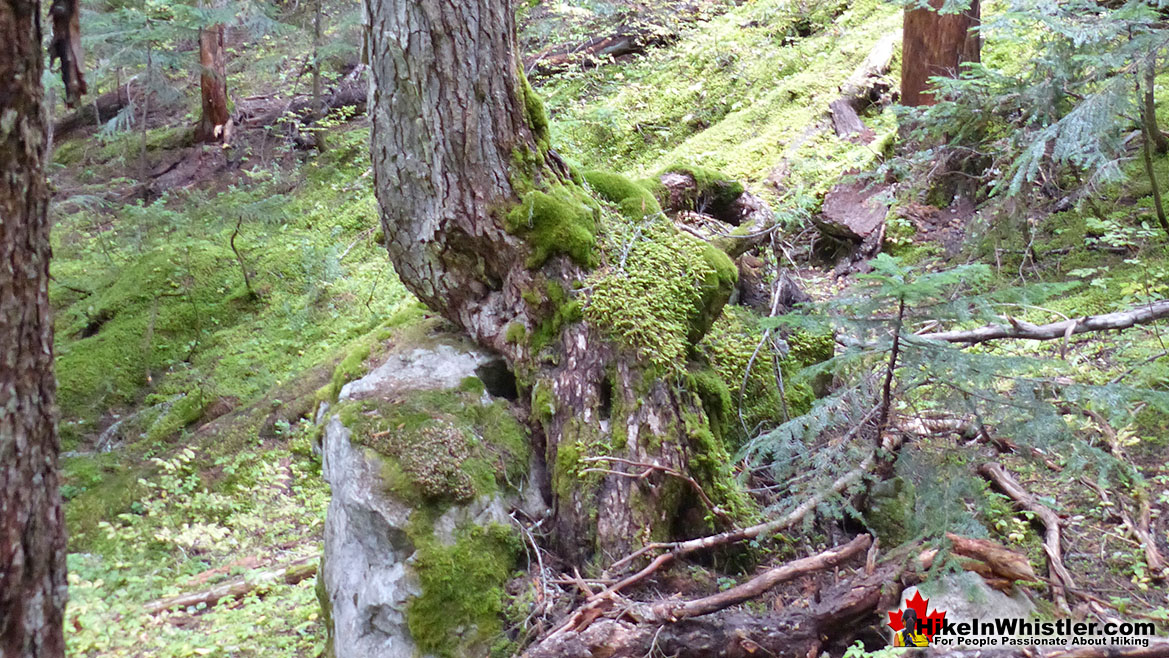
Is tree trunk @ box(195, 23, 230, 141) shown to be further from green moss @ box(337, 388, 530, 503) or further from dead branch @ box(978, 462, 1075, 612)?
dead branch @ box(978, 462, 1075, 612)

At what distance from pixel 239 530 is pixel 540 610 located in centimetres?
313

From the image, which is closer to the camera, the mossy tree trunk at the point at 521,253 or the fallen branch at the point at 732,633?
the fallen branch at the point at 732,633

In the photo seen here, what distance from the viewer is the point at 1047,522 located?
11.2 feet

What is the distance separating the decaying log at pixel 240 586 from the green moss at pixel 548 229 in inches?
98.7

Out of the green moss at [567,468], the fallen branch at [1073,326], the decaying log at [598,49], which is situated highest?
the decaying log at [598,49]

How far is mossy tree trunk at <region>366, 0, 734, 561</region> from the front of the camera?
3492mm

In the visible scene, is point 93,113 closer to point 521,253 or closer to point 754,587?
point 521,253

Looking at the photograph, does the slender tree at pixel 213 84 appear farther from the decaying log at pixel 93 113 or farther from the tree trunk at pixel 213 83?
the decaying log at pixel 93 113

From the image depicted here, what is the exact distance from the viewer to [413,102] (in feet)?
12.3

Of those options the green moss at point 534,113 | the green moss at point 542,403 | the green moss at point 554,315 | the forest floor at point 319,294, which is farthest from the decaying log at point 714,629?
the green moss at point 534,113

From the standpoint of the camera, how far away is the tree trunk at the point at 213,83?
11.7 meters

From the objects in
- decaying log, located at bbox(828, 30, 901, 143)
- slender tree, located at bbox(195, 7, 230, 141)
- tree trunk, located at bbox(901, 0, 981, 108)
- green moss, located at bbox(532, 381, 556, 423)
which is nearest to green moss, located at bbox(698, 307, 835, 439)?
green moss, located at bbox(532, 381, 556, 423)

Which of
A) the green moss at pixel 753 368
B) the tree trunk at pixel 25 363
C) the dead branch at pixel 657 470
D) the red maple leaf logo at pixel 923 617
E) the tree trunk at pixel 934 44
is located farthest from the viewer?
the tree trunk at pixel 934 44

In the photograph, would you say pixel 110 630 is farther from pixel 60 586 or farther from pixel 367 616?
pixel 60 586
